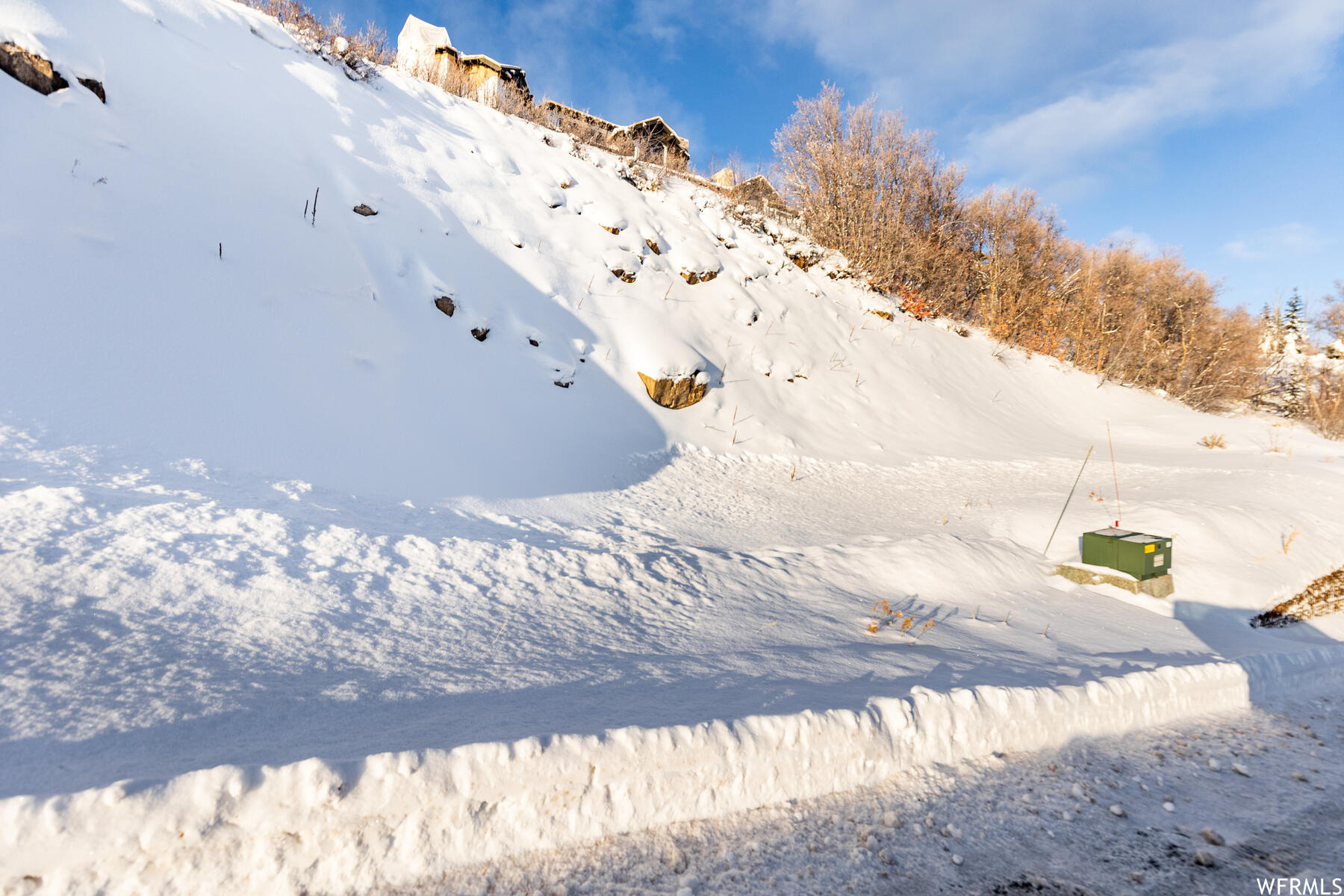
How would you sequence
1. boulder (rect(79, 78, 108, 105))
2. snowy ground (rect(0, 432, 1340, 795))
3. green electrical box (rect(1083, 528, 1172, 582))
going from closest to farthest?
1. snowy ground (rect(0, 432, 1340, 795))
2. green electrical box (rect(1083, 528, 1172, 582))
3. boulder (rect(79, 78, 108, 105))

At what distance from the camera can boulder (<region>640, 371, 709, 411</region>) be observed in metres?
9.16

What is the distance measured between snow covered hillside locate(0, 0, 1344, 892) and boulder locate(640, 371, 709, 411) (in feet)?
0.64

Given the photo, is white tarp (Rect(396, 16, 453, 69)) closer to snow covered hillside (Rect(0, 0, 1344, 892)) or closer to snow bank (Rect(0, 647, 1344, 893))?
snow covered hillside (Rect(0, 0, 1344, 892))

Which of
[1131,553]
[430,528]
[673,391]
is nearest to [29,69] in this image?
[430,528]

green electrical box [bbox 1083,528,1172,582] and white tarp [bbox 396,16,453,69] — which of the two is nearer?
green electrical box [bbox 1083,528,1172,582]

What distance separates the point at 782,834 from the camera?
83.7 inches

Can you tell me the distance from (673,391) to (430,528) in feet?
18.0

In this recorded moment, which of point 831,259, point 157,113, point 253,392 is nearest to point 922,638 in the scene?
point 253,392

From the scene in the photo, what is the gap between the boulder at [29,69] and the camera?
556 centimetres

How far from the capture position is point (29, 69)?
567cm

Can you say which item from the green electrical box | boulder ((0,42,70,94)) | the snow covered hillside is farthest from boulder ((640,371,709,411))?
boulder ((0,42,70,94))

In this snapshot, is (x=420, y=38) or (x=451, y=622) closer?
(x=451, y=622)

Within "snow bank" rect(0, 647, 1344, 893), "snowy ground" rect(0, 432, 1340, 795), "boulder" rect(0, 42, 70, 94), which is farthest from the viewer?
"boulder" rect(0, 42, 70, 94)

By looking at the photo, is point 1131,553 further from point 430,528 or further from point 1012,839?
point 430,528
